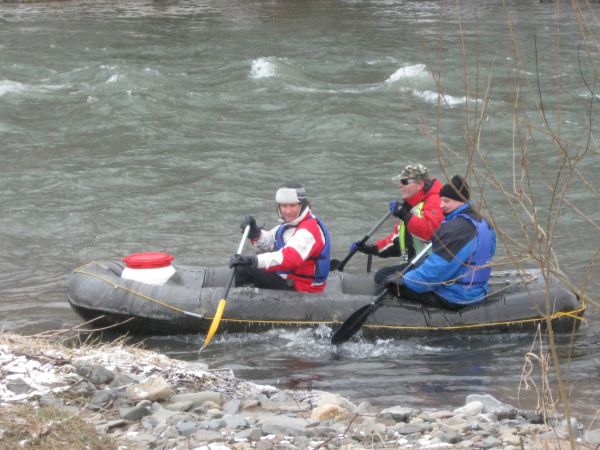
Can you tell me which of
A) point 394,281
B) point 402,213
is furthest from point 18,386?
point 402,213

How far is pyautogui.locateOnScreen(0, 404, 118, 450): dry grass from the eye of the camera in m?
4.11

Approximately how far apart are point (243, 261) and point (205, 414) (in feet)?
9.10

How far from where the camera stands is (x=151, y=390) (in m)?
5.26

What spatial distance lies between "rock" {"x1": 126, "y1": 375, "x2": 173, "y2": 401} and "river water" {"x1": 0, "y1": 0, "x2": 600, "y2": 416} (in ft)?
5.59

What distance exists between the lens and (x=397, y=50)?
20500mm

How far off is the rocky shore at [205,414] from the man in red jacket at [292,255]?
1942 mm

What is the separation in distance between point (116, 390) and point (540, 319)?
3.85 m

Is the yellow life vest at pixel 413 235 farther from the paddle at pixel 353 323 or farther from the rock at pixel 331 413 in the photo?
the rock at pixel 331 413

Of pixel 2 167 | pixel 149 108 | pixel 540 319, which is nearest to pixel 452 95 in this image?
pixel 149 108

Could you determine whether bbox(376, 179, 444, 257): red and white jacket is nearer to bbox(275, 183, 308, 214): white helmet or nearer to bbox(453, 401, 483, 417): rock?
bbox(275, 183, 308, 214): white helmet

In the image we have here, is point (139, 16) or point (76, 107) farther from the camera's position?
point (139, 16)

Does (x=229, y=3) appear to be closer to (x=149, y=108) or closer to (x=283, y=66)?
(x=283, y=66)

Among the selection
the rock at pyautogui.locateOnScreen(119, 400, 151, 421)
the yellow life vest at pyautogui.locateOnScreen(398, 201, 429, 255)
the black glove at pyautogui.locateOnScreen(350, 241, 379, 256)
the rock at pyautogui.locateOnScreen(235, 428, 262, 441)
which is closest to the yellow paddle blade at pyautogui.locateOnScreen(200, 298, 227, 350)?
the black glove at pyautogui.locateOnScreen(350, 241, 379, 256)

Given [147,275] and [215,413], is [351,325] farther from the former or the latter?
[215,413]
